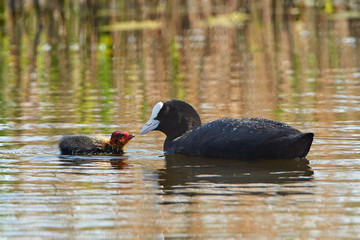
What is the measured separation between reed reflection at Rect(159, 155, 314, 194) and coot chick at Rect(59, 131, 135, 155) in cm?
58

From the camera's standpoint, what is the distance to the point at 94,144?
29.0ft

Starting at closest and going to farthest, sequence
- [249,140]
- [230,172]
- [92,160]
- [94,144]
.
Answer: [230,172] < [249,140] < [92,160] < [94,144]

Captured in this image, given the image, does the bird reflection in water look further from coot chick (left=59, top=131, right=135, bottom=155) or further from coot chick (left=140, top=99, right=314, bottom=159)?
coot chick (left=140, top=99, right=314, bottom=159)

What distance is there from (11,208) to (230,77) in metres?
9.87

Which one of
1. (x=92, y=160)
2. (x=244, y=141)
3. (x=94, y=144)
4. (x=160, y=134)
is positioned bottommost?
(x=160, y=134)

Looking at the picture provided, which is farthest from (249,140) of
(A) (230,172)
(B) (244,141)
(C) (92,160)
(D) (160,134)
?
(D) (160,134)

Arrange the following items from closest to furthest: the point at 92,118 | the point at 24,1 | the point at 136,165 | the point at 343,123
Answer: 1. the point at 136,165
2. the point at 343,123
3. the point at 92,118
4. the point at 24,1

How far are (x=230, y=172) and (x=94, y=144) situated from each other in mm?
1834

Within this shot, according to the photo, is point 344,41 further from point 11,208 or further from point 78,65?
point 11,208

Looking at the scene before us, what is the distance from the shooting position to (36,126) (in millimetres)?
10531

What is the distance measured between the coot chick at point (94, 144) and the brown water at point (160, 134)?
0.14 meters

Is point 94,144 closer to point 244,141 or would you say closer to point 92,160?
point 92,160

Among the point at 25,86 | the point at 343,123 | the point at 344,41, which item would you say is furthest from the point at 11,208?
the point at 344,41

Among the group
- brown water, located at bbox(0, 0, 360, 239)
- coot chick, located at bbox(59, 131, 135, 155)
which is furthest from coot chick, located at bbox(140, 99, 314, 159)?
coot chick, located at bbox(59, 131, 135, 155)
